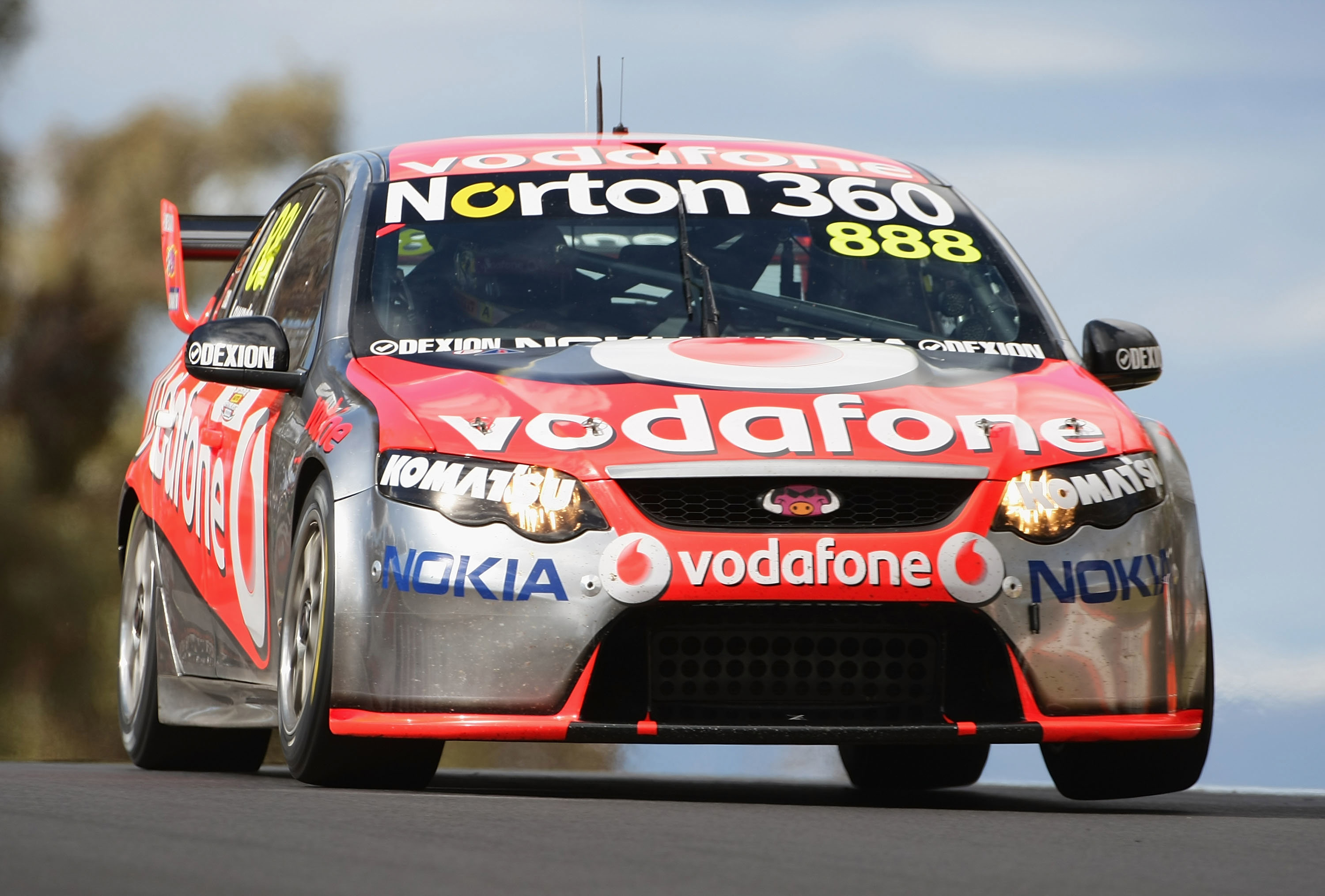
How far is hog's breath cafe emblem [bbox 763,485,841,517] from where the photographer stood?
6.00 metres

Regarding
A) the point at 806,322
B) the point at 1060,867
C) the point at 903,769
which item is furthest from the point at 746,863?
the point at 903,769

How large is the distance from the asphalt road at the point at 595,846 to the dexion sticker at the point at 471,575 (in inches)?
18.7

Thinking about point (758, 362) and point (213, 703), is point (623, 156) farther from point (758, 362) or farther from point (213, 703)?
point (213, 703)

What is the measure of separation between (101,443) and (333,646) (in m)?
23.6

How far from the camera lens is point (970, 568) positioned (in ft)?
19.7

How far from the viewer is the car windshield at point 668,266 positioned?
272 inches

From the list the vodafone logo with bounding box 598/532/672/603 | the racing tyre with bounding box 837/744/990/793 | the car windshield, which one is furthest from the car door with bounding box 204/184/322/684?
the racing tyre with bounding box 837/744/990/793

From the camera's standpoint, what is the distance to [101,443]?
29.1m

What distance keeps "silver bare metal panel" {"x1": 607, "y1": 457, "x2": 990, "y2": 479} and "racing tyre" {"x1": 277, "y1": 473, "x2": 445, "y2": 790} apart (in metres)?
0.81

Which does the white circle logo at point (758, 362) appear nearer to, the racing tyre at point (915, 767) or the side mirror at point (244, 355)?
the side mirror at point (244, 355)

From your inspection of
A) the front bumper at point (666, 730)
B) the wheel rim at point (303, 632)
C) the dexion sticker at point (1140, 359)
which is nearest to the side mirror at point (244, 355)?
the wheel rim at point (303, 632)

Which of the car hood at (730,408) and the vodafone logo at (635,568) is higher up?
the car hood at (730,408)

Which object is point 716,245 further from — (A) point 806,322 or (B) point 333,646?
(B) point 333,646

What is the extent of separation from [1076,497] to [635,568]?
1088 millimetres
